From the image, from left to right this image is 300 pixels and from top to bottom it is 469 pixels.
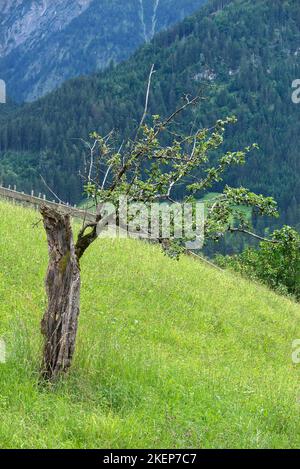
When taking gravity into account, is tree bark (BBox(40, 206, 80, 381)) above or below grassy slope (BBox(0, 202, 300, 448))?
above

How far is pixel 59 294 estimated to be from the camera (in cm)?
1156

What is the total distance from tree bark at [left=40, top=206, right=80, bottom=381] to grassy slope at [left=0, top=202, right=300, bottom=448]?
1.28ft

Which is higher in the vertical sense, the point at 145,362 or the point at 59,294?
the point at 59,294

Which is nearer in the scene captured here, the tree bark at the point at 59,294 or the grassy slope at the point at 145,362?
the grassy slope at the point at 145,362

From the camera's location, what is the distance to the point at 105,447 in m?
9.43

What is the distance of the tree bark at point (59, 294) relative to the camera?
11.4 meters

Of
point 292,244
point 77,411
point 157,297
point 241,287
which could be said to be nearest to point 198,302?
point 157,297

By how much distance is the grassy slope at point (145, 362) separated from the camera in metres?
10.0

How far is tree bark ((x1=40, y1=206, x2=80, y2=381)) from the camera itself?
11445 millimetres

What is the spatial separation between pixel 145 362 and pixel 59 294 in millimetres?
2689

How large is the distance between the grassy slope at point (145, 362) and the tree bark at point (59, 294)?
39 cm

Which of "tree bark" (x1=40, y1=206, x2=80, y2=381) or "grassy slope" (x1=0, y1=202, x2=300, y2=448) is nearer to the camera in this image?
"grassy slope" (x1=0, y1=202, x2=300, y2=448)

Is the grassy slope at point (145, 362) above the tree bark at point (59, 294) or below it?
below
